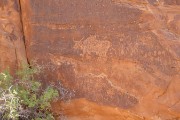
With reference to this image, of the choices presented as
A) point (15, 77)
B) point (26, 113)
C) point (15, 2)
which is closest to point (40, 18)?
point (15, 2)

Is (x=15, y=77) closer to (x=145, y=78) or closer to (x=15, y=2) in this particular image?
(x=15, y=2)

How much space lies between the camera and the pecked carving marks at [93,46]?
10.2 ft

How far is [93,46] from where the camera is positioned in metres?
3.12

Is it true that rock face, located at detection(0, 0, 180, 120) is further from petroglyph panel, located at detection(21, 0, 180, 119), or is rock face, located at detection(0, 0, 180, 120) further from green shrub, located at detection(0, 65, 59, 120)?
green shrub, located at detection(0, 65, 59, 120)

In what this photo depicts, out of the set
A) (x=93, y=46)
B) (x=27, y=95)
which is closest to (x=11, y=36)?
(x=27, y=95)

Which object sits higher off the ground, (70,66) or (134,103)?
(70,66)

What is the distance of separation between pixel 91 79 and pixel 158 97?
0.50 m

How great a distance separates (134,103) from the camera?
124 inches

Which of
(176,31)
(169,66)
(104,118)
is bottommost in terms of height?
(104,118)

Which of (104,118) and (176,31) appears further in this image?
(104,118)

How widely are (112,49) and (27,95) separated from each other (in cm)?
70

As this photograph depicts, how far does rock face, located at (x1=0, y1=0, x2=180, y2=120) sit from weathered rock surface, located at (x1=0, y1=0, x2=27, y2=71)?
0.9 inches

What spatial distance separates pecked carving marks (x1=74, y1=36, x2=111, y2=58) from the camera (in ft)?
10.2

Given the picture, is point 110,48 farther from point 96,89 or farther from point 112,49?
point 96,89
